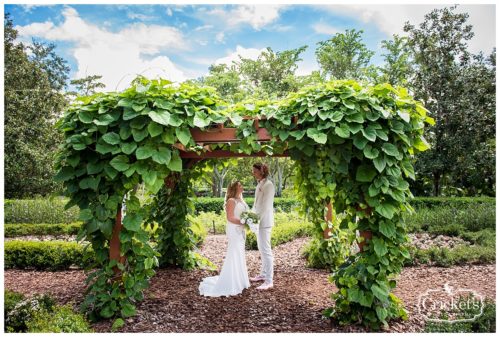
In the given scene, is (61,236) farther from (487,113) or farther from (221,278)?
(487,113)

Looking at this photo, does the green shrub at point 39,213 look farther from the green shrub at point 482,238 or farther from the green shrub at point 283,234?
the green shrub at point 482,238

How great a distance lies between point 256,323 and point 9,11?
18.8 metres

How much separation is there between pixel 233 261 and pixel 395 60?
735 inches

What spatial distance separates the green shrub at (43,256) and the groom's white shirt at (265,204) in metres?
3.21

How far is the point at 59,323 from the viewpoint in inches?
144

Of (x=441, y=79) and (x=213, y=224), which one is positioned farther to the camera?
(x=441, y=79)

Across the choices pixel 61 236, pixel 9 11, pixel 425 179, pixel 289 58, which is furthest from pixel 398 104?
pixel 289 58

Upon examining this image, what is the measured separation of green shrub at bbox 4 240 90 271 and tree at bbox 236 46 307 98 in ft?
62.4

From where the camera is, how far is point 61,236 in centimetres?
1024

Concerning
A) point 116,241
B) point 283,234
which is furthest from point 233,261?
point 283,234

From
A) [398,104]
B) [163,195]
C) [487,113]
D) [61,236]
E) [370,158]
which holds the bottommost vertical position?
[61,236]

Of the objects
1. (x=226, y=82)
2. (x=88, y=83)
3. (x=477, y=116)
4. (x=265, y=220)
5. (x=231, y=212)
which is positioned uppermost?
(x=88, y=83)

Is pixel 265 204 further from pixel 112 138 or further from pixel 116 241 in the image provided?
pixel 112 138

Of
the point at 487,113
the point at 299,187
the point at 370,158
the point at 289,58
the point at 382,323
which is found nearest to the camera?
the point at 370,158
